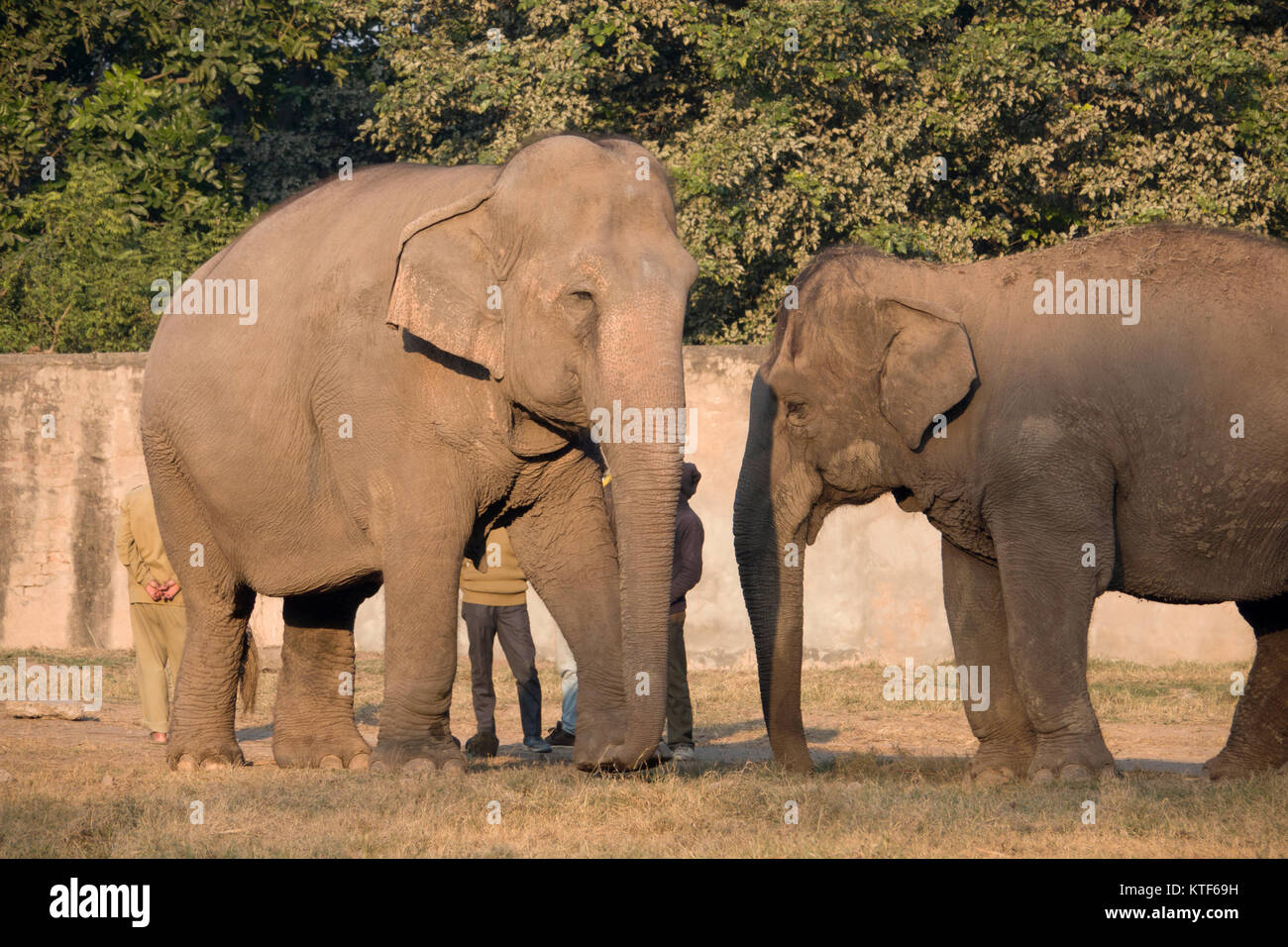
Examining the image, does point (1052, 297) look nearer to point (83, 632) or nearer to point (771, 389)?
point (771, 389)

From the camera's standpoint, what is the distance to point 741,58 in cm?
1800

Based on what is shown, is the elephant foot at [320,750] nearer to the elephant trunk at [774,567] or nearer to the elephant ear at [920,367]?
the elephant trunk at [774,567]

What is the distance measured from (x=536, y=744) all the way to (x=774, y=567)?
291 cm

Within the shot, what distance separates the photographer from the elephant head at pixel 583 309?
265 inches

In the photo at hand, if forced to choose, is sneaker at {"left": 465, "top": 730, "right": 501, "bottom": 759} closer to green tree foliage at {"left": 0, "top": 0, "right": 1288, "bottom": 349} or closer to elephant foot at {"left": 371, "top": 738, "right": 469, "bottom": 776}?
elephant foot at {"left": 371, "top": 738, "right": 469, "bottom": 776}

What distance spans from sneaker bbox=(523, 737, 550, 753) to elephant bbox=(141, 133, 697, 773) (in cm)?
187

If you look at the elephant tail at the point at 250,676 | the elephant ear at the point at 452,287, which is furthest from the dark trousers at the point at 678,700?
the elephant ear at the point at 452,287

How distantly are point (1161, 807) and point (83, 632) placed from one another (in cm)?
1169

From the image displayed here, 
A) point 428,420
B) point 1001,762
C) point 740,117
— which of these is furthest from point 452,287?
point 740,117

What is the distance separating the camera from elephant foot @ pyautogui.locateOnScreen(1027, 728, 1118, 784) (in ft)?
24.9

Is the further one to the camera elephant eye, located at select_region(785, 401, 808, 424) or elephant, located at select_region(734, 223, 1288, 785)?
elephant eye, located at select_region(785, 401, 808, 424)

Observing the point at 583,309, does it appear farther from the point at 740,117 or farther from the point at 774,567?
the point at 740,117

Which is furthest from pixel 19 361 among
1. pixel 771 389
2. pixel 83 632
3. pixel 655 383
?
pixel 655 383

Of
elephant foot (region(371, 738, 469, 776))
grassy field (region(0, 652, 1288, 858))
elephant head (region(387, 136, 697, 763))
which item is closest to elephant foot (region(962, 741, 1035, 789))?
grassy field (region(0, 652, 1288, 858))
